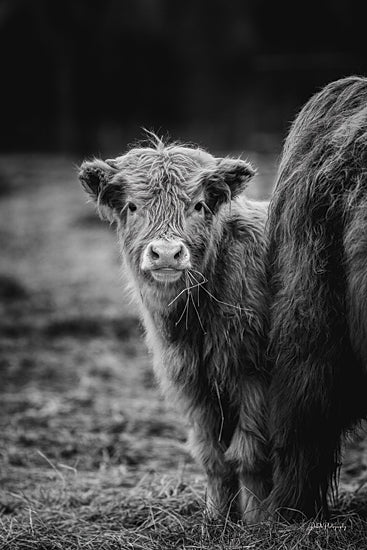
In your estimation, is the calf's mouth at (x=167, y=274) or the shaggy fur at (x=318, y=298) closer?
the shaggy fur at (x=318, y=298)

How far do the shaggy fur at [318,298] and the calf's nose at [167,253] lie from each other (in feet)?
1.79

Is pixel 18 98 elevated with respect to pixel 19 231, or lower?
elevated

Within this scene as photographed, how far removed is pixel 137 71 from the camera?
2553 cm

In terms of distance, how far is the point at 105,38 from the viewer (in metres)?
25.6

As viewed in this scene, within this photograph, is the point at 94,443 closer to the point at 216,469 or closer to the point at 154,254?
the point at 216,469

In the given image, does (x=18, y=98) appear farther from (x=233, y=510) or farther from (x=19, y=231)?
(x=233, y=510)

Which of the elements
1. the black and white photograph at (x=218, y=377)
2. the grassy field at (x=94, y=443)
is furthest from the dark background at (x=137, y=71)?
the black and white photograph at (x=218, y=377)

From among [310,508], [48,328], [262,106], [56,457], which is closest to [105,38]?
[262,106]

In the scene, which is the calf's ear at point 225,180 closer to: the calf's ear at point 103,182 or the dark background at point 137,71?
the calf's ear at point 103,182

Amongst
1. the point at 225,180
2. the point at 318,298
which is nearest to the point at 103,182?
the point at 225,180

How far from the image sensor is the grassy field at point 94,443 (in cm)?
400

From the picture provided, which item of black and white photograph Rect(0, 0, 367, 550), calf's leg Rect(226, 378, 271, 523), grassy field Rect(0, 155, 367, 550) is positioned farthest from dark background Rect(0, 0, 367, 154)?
calf's leg Rect(226, 378, 271, 523)

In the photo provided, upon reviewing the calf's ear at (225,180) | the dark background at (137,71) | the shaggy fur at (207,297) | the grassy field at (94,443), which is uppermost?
the dark background at (137,71)

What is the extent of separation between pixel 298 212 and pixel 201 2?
22614 mm
